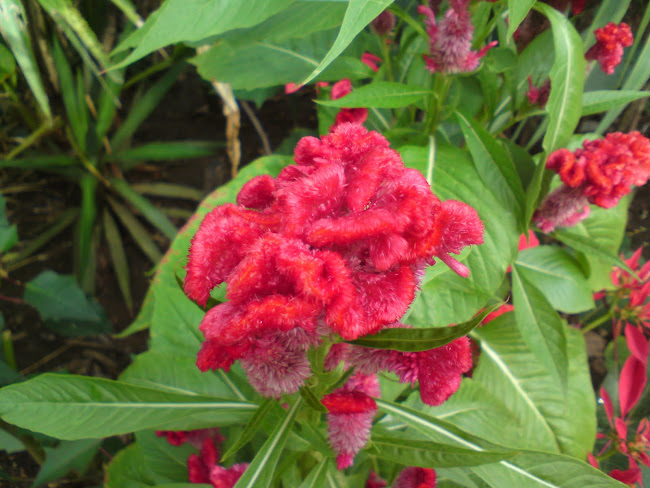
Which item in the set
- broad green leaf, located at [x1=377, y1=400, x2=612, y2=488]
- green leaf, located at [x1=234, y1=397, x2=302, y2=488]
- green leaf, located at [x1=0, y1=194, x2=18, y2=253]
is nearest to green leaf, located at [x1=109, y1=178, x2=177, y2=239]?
green leaf, located at [x1=0, y1=194, x2=18, y2=253]

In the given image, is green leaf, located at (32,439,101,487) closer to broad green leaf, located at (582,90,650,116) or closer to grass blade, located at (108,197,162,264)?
grass blade, located at (108,197,162,264)

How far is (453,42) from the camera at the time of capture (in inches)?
30.7

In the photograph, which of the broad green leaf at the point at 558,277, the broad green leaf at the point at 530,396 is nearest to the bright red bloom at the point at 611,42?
the broad green leaf at the point at 558,277

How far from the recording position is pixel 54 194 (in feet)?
6.56

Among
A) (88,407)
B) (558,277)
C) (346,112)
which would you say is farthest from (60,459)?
(558,277)

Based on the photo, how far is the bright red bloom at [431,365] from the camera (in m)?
0.48

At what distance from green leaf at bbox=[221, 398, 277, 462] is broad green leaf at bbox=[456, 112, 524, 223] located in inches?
21.8

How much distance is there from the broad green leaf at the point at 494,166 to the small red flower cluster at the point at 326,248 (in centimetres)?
43

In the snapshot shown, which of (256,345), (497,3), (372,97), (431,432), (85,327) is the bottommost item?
(85,327)

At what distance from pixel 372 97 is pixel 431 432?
53 centimetres

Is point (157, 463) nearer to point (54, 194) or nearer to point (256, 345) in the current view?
point (256, 345)

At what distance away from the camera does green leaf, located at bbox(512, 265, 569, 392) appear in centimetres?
82

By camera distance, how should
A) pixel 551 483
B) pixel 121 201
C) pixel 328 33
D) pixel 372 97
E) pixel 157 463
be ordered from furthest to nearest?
pixel 121 201, pixel 328 33, pixel 157 463, pixel 372 97, pixel 551 483

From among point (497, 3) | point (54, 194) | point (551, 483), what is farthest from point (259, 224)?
point (54, 194)
